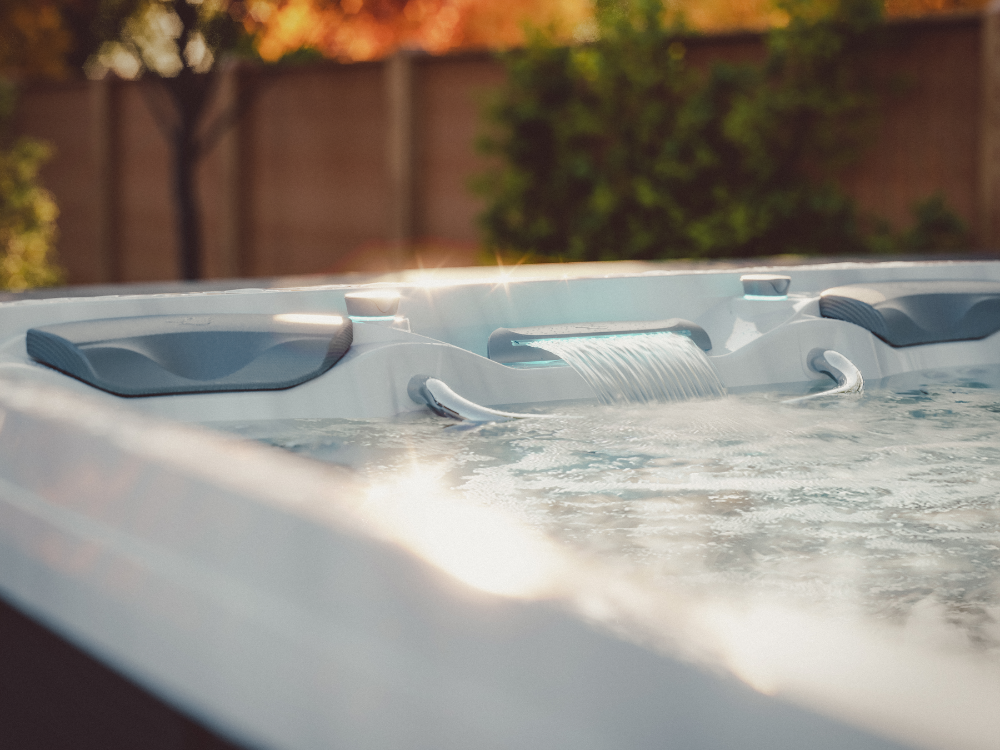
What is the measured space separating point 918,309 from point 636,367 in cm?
90

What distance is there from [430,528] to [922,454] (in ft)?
5.54

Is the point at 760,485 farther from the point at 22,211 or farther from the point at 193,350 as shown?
the point at 22,211

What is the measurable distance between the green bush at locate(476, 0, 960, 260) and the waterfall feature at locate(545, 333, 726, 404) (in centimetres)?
342

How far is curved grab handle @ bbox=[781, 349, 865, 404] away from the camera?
7.63 feet

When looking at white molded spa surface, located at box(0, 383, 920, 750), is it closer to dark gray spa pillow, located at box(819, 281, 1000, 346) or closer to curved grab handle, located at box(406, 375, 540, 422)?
curved grab handle, located at box(406, 375, 540, 422)

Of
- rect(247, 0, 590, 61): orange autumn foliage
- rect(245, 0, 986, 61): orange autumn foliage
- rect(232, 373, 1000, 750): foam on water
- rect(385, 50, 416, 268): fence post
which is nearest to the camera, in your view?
rect(232, 373, 1000, 750): foam on water

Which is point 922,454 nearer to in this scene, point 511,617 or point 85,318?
point 85,318

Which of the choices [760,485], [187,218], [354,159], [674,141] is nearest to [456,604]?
[760,485]

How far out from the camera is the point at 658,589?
0.36 metres

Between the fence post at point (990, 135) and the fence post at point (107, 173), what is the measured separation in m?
6.60

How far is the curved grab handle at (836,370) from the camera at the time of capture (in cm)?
232

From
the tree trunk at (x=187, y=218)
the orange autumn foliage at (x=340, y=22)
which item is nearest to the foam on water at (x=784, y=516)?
the orange autumn foliage at (x=340, y=22)

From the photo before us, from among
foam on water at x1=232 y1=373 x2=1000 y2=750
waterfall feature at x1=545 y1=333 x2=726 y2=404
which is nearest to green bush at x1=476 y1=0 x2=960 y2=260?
foam on water at x1=232 y1=373 x2=1000 y2=750

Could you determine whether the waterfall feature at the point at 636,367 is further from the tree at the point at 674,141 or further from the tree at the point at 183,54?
the tree at the point at 183,54
